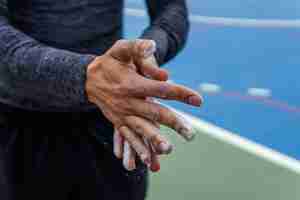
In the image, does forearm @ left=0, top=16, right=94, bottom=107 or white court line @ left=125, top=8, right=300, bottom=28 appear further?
white court line @ left=125, top=8, right=300, bottom=28

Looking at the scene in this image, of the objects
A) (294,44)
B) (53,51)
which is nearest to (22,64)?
(53,51)

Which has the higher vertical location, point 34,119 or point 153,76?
point 153,76

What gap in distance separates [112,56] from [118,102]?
0.05 m

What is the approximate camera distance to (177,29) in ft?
2.72

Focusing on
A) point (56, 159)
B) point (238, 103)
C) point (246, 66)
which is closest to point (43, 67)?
point (56, 159)

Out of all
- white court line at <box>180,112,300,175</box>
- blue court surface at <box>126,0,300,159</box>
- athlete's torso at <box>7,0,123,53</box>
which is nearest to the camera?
athlete's torso at <box>7,0,123,53</box>

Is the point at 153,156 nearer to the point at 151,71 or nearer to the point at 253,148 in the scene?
the point at 151,71

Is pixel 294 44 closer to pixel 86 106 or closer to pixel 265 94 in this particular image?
pixel 265 94

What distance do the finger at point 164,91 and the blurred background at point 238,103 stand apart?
2.37 feet

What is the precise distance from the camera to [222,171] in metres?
1.35

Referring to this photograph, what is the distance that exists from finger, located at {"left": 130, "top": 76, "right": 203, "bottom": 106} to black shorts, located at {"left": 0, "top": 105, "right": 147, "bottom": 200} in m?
0.25

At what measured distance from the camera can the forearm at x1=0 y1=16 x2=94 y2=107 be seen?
0.59m

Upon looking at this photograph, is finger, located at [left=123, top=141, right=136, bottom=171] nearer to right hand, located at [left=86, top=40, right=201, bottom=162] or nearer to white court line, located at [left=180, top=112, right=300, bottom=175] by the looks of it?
right hand, located at [left=86, top=40, right=201, bottom=162]

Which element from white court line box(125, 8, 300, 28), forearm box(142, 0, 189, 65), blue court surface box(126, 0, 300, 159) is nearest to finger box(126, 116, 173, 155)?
forearm box(142, 0, 189, 65)
